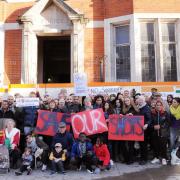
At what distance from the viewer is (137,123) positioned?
7.95m

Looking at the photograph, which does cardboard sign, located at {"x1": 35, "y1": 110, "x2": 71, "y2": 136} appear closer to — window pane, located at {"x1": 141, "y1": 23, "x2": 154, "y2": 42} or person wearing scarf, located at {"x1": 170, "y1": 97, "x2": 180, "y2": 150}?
person wearing scarf, located at {"x1": 170, "y1": 97, "x2": 180, "y2": 150}

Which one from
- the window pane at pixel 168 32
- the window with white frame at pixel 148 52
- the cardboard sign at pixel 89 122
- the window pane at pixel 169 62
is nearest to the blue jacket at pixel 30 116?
the cardboard sign at pixel 89 122

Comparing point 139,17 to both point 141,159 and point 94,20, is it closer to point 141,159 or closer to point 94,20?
point 94,20

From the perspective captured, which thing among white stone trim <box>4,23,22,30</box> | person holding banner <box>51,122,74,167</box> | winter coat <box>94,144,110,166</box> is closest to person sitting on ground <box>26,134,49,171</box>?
person holding banner <box>51,122,74,167</box>

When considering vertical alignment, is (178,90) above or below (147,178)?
above

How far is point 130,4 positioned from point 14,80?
18.7 ft

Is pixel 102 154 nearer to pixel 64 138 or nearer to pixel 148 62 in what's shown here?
pixel 64 138

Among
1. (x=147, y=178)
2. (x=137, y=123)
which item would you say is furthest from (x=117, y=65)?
(x=147, y=178)

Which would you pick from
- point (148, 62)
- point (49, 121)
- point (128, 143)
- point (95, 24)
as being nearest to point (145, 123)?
point (128, 143)

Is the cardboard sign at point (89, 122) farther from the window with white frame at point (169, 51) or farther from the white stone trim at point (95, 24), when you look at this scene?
the white stone trim at point (95, 24)

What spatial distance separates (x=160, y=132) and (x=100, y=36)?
6397 millimetres

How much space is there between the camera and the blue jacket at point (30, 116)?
8164 millimetres

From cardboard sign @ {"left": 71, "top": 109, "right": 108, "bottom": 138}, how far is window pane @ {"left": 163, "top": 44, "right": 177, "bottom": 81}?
210 inches

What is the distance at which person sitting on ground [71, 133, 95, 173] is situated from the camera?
23.5 feet
